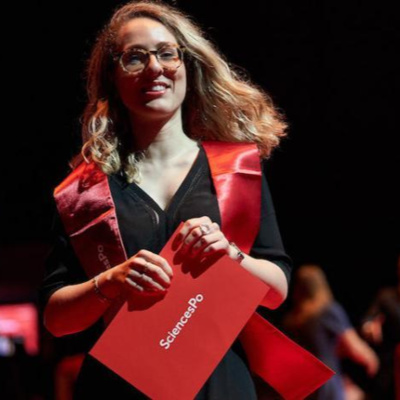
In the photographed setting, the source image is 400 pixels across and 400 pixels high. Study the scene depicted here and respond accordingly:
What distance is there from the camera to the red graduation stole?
5.62 ft

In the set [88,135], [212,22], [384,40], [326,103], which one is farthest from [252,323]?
[326,103]

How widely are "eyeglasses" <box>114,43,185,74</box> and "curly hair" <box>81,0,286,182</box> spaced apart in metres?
0.07

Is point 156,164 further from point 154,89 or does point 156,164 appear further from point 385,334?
point 385,334

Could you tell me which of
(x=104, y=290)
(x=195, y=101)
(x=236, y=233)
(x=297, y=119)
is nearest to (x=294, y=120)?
(x=297, y=119)

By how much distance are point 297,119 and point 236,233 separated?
5.51 metres

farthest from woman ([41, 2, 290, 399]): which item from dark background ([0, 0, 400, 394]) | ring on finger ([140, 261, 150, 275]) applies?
dark background ([0, 0, 400, 394])

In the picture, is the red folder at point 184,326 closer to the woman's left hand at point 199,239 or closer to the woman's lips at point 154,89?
the woman's left hand at point 199,239

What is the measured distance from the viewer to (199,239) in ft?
5.07

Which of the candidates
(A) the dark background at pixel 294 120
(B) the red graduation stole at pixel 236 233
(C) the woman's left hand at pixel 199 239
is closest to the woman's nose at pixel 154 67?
(B) the red graduation stole at pixel 236 233

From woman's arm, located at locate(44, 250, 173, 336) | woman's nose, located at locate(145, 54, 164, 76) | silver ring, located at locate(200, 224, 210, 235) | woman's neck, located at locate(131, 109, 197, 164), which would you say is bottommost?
woman's arm, located at locate(44, 250, 173, 336)

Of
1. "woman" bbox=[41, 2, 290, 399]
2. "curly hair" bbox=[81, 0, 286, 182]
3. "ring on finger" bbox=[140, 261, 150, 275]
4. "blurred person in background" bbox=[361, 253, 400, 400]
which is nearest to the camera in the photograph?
"ring on finger" bbox=[140, 261, 150, 275]

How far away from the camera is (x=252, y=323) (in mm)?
1724

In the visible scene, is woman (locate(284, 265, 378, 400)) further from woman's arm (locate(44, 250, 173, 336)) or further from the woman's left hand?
the woman's left hand

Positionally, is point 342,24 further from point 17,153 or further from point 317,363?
point 317,363
